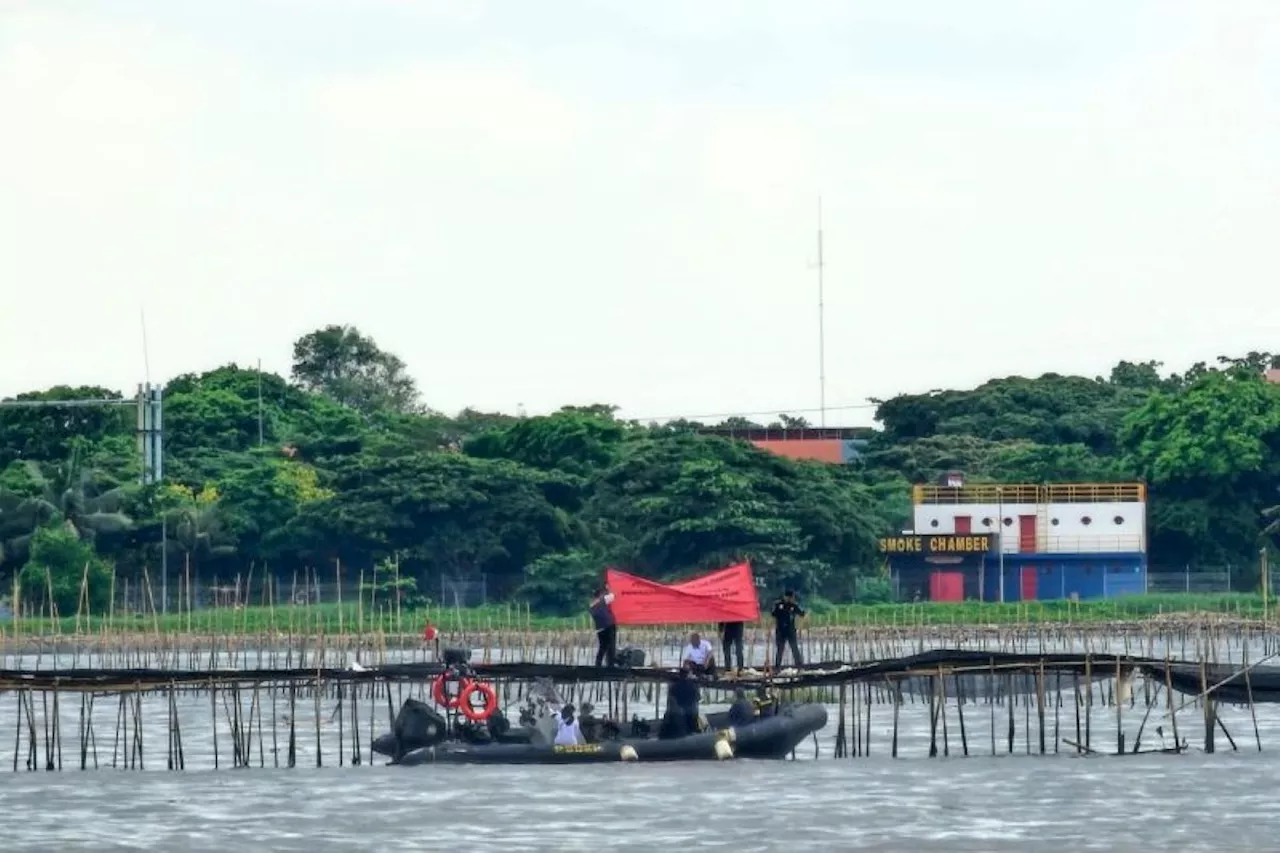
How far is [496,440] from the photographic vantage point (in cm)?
11106

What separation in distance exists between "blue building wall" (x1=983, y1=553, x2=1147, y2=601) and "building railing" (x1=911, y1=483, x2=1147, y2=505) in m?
2.37

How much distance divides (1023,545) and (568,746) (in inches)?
2684

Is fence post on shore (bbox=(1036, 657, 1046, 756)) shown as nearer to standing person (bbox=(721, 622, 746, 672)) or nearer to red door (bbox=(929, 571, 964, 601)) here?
standing person (bbox=(721, 622, 746, 672))

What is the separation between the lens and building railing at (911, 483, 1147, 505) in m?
110

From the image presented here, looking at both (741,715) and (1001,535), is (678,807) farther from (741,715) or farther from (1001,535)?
(1001,535)

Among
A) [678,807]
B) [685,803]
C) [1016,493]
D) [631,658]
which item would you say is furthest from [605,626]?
[1016,493]

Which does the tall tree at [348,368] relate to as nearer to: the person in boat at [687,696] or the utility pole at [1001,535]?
the utility pole at [1001,535]

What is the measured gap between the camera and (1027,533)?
10956cm

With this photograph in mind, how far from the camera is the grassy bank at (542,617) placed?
88.0 m

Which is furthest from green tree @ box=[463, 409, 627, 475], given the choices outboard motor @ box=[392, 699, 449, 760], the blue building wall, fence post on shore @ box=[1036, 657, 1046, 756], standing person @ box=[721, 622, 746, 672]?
outboard motor @ box=[392, 699, 449, 760]

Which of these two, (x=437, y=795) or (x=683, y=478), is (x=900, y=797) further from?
(x=683, y=478)

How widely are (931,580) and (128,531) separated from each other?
29813 mm

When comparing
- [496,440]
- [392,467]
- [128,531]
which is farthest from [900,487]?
[128,531]

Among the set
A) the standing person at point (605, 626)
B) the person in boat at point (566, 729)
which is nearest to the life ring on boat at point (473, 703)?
the person in boat at point (566, 729)
